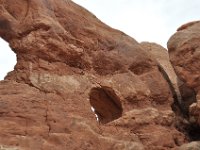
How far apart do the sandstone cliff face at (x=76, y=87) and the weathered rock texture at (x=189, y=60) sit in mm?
910

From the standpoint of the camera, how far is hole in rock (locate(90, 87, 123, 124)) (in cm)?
1638

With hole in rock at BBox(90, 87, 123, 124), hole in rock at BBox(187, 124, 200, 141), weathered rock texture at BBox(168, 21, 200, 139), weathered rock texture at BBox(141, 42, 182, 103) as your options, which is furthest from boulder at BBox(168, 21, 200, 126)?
hole in rock at BBox(90, 87, 123, 124)

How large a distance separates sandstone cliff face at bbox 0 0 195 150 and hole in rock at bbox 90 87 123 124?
0.12 ft

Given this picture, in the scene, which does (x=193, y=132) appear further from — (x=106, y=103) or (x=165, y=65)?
(x=165, y=65)

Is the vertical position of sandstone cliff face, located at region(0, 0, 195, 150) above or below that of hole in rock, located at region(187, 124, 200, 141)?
above

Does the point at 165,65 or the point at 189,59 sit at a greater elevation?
the point at 165,65

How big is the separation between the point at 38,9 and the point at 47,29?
75 centimetres

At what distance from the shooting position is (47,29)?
48.9ft

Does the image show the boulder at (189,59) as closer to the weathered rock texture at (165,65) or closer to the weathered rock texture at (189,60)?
the weathered rock texture at (189,60)

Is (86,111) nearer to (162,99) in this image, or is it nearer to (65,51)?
(65,51)

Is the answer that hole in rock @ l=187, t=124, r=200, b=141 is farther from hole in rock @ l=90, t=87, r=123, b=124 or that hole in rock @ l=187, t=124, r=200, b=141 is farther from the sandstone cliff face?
hole in rock @ l=90, t=87, r=123, b=124

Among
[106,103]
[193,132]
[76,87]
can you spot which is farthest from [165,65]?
[76,87]

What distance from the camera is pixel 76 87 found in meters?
14.8

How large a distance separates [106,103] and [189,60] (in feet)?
11.1
